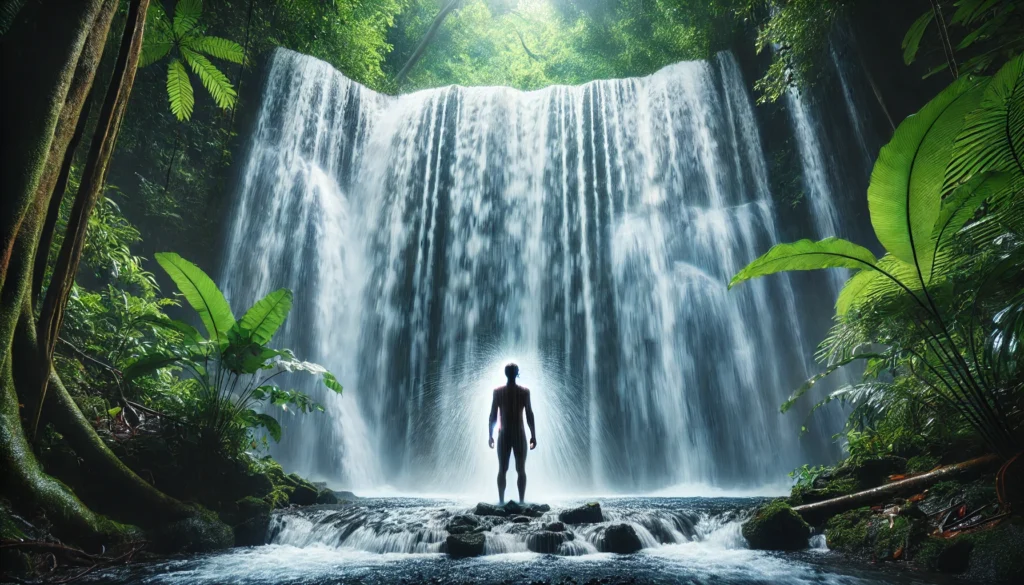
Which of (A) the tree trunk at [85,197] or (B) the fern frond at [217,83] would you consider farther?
(B) the fern frond at [217,83]

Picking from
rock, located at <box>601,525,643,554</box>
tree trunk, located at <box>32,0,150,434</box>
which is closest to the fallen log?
rock, located at <box>601,525,643,554</box>

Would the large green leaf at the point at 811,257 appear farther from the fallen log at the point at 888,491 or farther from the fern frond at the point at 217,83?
the fern frond at the point at 217,83

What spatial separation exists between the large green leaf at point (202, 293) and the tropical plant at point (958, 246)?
510 centimetres

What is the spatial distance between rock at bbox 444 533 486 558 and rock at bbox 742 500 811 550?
7.62 feet

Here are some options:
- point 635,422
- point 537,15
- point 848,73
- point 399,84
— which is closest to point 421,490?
point 635,422

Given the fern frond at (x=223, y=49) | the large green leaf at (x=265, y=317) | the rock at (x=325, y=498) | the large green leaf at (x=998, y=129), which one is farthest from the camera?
the rock at (x=325, y=498)

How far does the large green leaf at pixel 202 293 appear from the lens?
16.7 feet

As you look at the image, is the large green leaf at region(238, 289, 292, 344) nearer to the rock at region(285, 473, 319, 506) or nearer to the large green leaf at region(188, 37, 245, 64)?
the rock at region(285, 473, 319, 506)

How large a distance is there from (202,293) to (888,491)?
6.59 metres

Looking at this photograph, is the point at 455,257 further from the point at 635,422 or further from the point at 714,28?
the point at 714,28

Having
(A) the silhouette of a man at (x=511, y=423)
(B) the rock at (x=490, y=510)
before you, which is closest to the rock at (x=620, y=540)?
(B) the rock at (x=490, y=510)

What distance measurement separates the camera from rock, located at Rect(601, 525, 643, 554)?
4.11m

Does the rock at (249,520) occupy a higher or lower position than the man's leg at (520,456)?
lower

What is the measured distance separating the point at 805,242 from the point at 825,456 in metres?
9.41
